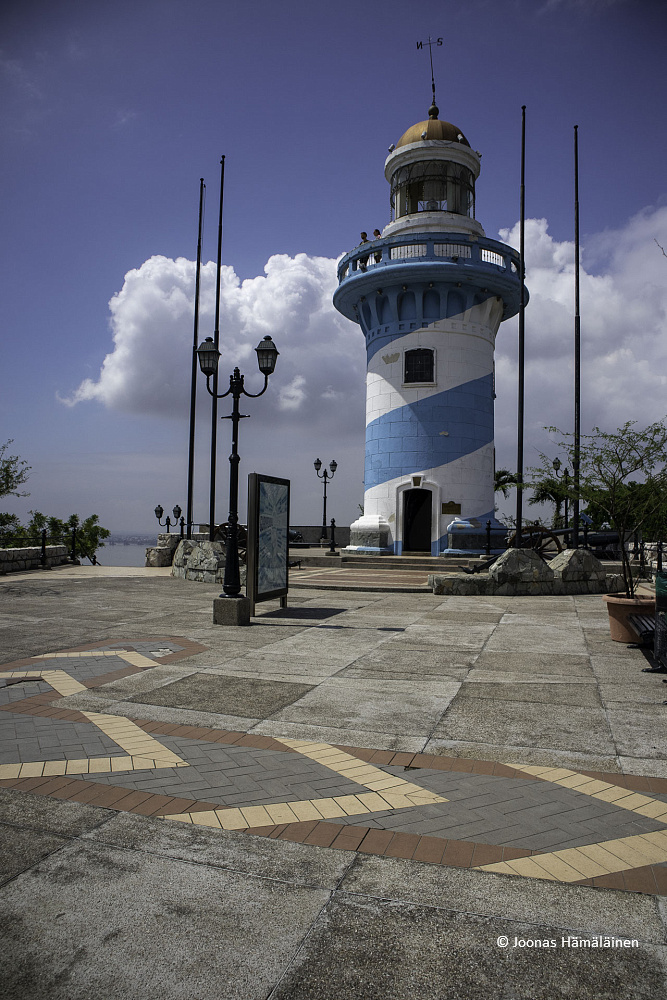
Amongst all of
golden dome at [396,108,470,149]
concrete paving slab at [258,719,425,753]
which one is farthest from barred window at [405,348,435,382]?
concrete paving slab at [258,719,425,753]

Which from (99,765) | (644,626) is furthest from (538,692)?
(99,765)

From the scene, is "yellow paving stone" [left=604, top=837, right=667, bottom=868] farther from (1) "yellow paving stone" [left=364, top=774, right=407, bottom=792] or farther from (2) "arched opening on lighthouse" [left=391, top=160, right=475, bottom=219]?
(2) "arched opening on lighthouse" [left=391, top=160, right=475, bottom=219]

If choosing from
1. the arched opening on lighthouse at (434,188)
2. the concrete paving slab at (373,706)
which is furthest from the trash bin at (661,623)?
the arched opening on lighthouse at (434,188)

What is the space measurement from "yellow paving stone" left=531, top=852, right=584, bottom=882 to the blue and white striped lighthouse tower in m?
21.0

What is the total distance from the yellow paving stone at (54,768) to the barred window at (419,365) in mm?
21969

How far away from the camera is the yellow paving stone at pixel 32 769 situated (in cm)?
430

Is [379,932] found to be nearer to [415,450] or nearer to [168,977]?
[168,977]

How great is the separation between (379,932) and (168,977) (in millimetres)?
812

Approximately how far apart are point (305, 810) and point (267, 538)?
795 centimetres

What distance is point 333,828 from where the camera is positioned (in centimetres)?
357

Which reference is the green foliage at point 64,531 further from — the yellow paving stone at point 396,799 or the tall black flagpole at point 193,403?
the yellow paving stone at point 396,799

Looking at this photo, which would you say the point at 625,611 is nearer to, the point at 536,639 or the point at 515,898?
the point at 536,639

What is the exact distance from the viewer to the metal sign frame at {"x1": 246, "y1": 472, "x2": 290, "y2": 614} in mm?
11047

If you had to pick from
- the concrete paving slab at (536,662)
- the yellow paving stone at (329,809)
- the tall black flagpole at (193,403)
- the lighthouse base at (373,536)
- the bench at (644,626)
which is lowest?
the yellow paving stone at (329,809)
